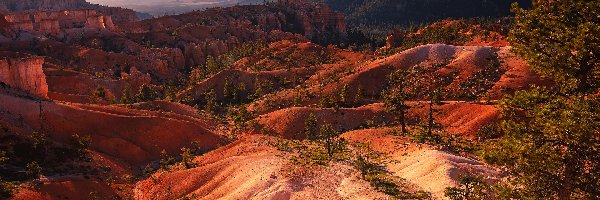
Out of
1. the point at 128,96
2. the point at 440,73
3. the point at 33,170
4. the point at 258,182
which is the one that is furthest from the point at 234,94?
the point at 258,182

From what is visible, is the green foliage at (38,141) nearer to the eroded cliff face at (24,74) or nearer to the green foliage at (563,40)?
the eroded cliff face at (24,74)

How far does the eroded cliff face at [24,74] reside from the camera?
6850 centimetres

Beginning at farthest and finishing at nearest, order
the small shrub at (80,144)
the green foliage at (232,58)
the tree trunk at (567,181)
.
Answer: the green foliage at (232,58) < the small shrub at (80,144) < the tree trunk at (567,181)

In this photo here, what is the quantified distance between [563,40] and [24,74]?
3062 inches

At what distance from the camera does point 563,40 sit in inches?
511

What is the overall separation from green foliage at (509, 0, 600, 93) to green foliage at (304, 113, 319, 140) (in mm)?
49911

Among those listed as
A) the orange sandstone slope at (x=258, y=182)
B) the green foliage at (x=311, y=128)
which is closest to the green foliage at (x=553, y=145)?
the orange sandstone slope at (x=258, y=182)

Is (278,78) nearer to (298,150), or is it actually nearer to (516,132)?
(298,150)

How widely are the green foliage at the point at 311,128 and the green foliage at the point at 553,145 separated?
163ft

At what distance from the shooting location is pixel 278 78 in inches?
4151

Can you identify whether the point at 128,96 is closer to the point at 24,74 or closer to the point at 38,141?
the point at 24,74

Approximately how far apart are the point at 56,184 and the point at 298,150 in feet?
83.6

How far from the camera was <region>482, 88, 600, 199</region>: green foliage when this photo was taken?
488 inches

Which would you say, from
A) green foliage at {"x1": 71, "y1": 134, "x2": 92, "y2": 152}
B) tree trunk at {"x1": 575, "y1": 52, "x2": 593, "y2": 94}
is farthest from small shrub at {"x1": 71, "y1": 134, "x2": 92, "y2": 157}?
tree trunk at {"x1": 575, "y1": 52, "x2": 593, "y2": 94}
